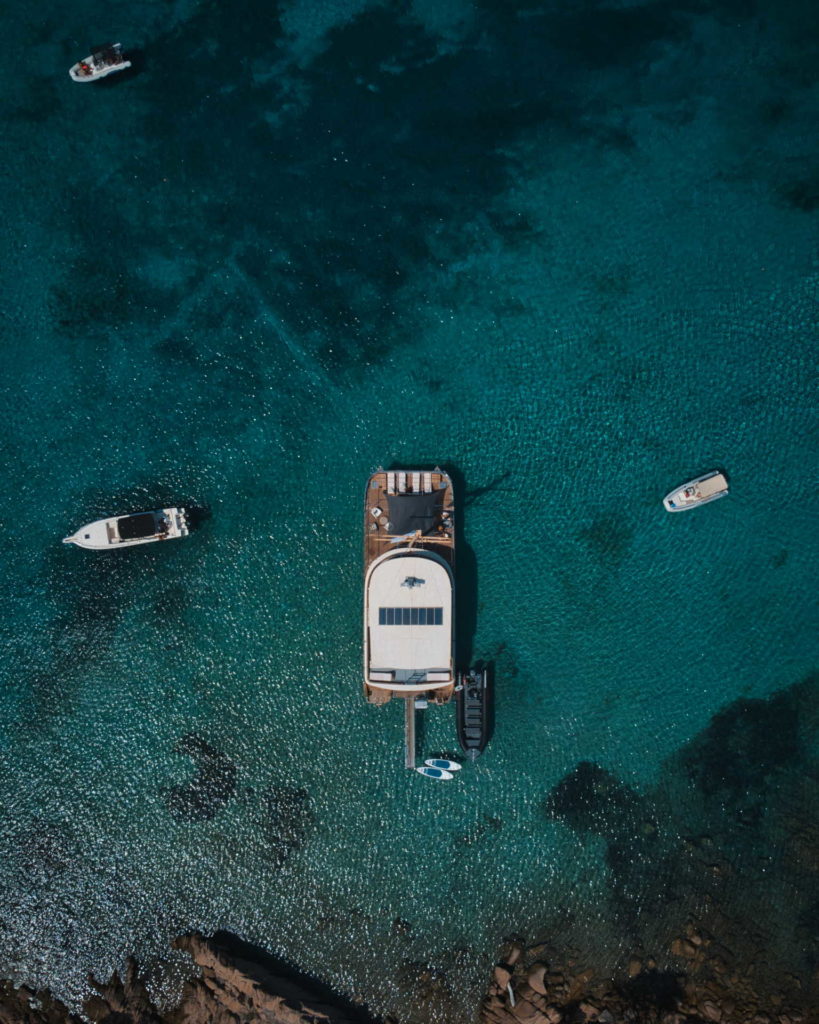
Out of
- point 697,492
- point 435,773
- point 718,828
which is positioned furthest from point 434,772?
point 697,492

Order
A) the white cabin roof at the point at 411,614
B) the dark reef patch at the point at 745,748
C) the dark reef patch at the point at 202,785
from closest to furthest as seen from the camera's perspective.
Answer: the white cabin roof at the point at 411,614 < the dark reef patch at the point at 745,748 < the dark reef patch at the point at 202,785

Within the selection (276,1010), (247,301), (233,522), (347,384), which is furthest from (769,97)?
(276,1010)

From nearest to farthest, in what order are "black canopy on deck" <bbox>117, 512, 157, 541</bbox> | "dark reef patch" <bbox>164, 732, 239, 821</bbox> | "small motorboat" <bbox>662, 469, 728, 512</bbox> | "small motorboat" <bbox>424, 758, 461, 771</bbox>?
"black canopy on deck" <bbox>117, 512, 157, 541</bbox>, "small motorboat" <bbox>662, 469, 728, 512</bbox>, "small motorboat" <bbox>424, 758, 461, 771</bbox>, "dark reef patch" <bbox>164, 732, 239, 821</bbox>

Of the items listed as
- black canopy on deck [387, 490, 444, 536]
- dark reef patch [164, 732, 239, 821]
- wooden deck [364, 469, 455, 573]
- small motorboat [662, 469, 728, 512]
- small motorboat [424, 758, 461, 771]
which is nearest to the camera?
black canopy on deck [387, 490, 444, 536]

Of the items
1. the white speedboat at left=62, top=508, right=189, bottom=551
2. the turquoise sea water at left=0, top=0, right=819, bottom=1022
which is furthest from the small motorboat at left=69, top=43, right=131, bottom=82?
the white speedboat at left=62, top=508, right=189, bottom=551

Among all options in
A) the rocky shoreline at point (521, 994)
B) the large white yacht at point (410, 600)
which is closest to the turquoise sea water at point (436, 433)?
the rocky shoreline at point (521, 994)

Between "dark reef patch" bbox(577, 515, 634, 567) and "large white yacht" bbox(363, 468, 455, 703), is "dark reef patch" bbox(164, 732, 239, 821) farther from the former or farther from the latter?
"dark reef patch" bbox(577, 515, 634, 567)

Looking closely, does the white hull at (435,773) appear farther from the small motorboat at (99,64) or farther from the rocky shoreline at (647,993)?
the small motorboat at (99,64)
